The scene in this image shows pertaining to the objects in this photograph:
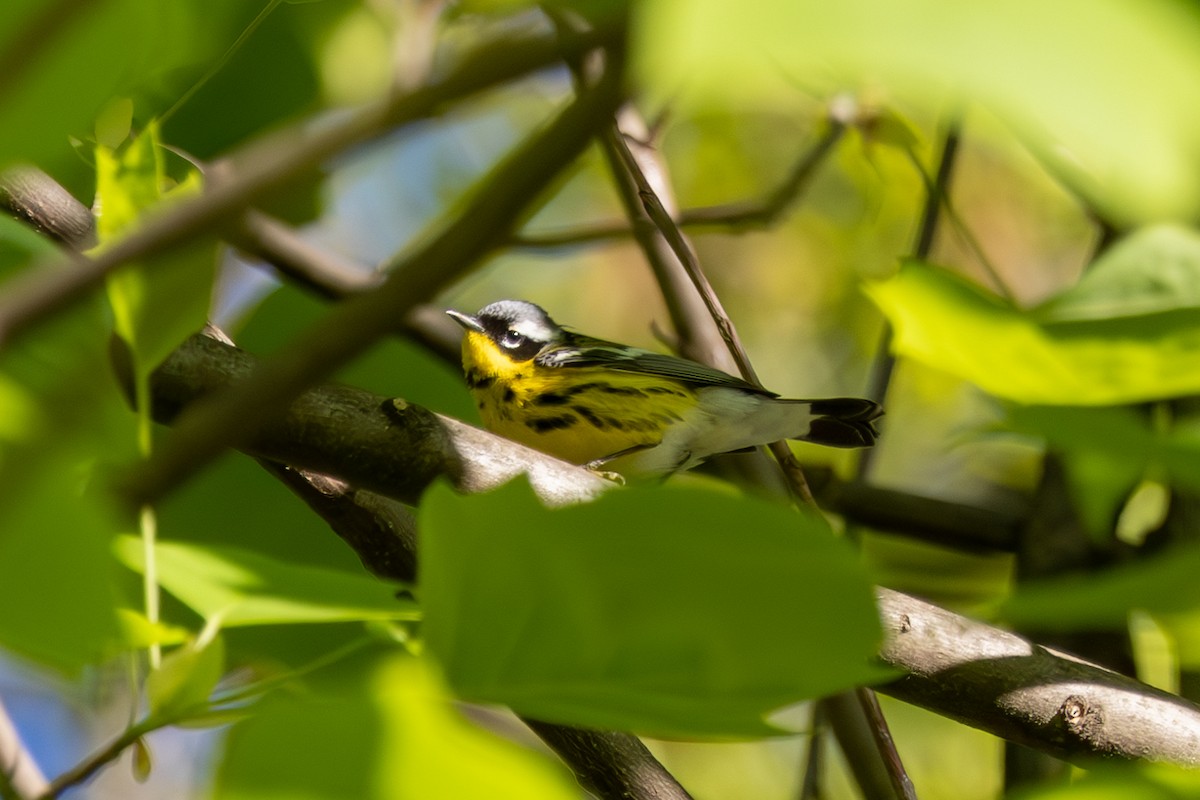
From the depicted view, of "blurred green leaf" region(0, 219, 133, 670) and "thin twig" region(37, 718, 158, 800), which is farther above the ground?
"blurred green leaf" region(0, 219, 133, 670)

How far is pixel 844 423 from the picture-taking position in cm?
275

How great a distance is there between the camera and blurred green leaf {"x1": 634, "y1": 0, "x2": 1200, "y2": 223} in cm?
26

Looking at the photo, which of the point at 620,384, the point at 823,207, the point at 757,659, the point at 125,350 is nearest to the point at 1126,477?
the point at 757,659

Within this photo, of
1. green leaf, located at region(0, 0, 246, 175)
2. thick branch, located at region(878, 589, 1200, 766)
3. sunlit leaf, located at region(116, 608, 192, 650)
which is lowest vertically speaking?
sunlit leaf, located at region(116, 608, 192, 650)

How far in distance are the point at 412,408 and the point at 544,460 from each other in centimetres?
15

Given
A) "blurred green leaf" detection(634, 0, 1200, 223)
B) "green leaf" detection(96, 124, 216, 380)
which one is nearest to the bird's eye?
"green leaf" detection(96, 124, 216, 380)

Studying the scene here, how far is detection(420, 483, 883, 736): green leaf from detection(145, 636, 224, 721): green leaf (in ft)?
0.45

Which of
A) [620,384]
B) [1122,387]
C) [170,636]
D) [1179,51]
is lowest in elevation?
[170,636]

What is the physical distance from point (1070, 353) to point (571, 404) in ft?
7.69

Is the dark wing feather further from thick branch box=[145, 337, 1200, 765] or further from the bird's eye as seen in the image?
thick branch box=[145, 337, 1200, 765]

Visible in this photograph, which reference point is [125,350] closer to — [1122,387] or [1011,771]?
[1122,387]

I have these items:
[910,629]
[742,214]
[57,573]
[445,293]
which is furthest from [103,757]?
[742,214]

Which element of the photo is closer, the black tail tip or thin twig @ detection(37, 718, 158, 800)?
thin twig @ detection(37, 718, 158, 800)

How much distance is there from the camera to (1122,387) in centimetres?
64
